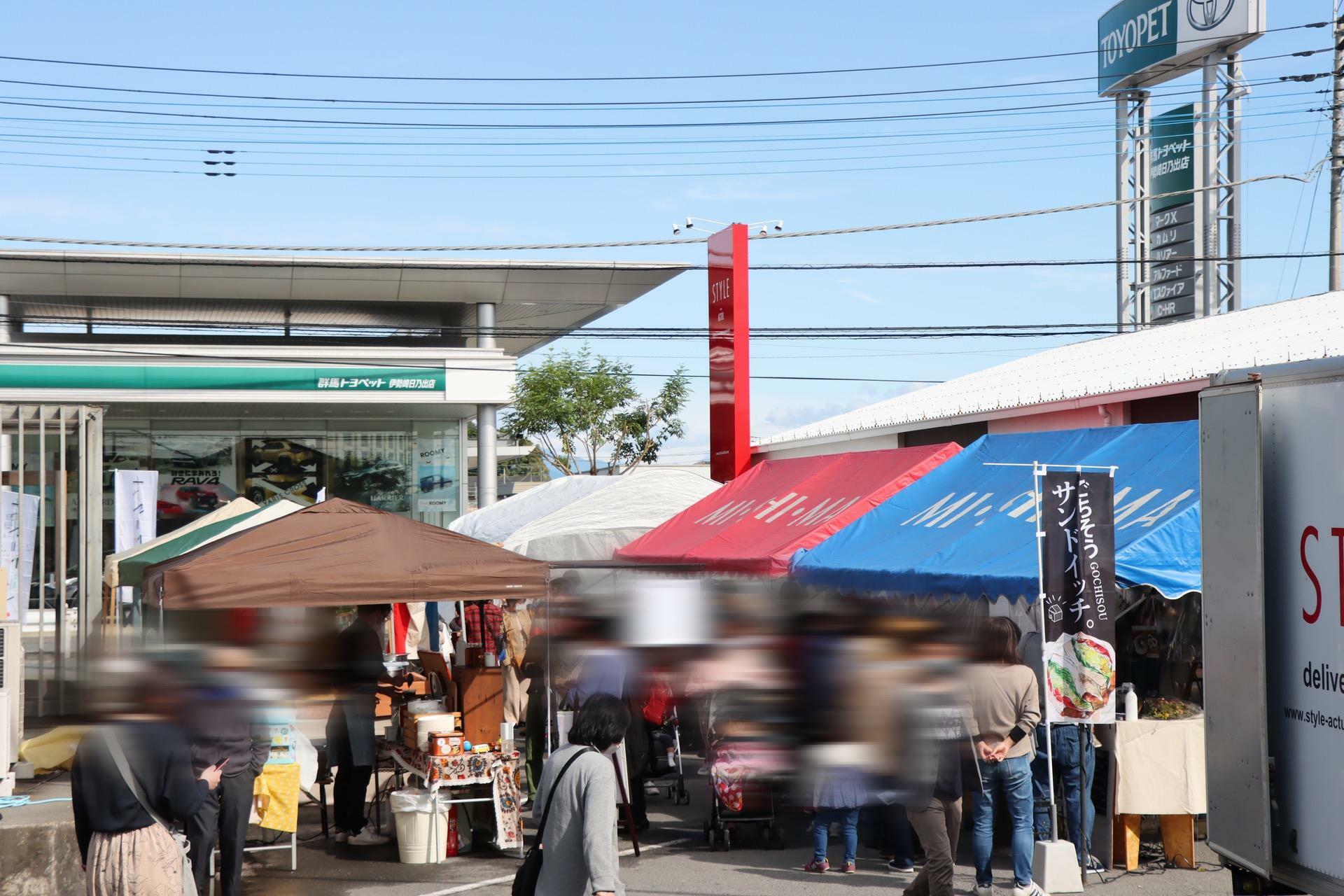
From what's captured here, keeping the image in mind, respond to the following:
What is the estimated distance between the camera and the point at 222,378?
26203 millimetres

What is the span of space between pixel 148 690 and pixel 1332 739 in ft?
15.8

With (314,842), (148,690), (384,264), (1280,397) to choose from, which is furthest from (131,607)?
(1280,397)

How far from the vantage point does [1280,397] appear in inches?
196

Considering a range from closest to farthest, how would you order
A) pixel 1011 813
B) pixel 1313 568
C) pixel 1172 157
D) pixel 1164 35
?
pixel 1313 568, pixel 1011 813, pixel 1172 157, pixel 1164 35

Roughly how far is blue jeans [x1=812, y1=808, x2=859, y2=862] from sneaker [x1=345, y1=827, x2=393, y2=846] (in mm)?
3549

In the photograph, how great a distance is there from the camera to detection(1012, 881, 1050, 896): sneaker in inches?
303

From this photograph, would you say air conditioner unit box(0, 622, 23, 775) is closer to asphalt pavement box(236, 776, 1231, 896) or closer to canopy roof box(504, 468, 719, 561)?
asphalt pavement box(236, 776, 1231, 896)

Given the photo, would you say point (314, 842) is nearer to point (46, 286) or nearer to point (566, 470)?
point (46, 286)

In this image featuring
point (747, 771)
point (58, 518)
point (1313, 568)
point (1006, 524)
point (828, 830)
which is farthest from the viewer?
point (58, 518)

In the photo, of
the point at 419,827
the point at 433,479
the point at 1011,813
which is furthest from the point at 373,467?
the point at 1011,813

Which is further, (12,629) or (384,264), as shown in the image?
(384,264)

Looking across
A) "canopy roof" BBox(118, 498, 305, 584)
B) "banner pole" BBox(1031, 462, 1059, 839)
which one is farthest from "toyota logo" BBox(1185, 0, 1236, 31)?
"banner pole" BBox(1031, 462, 1059, 839)

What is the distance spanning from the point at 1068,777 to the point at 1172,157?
24.0 metres

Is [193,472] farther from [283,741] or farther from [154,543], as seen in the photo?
[283,741]
